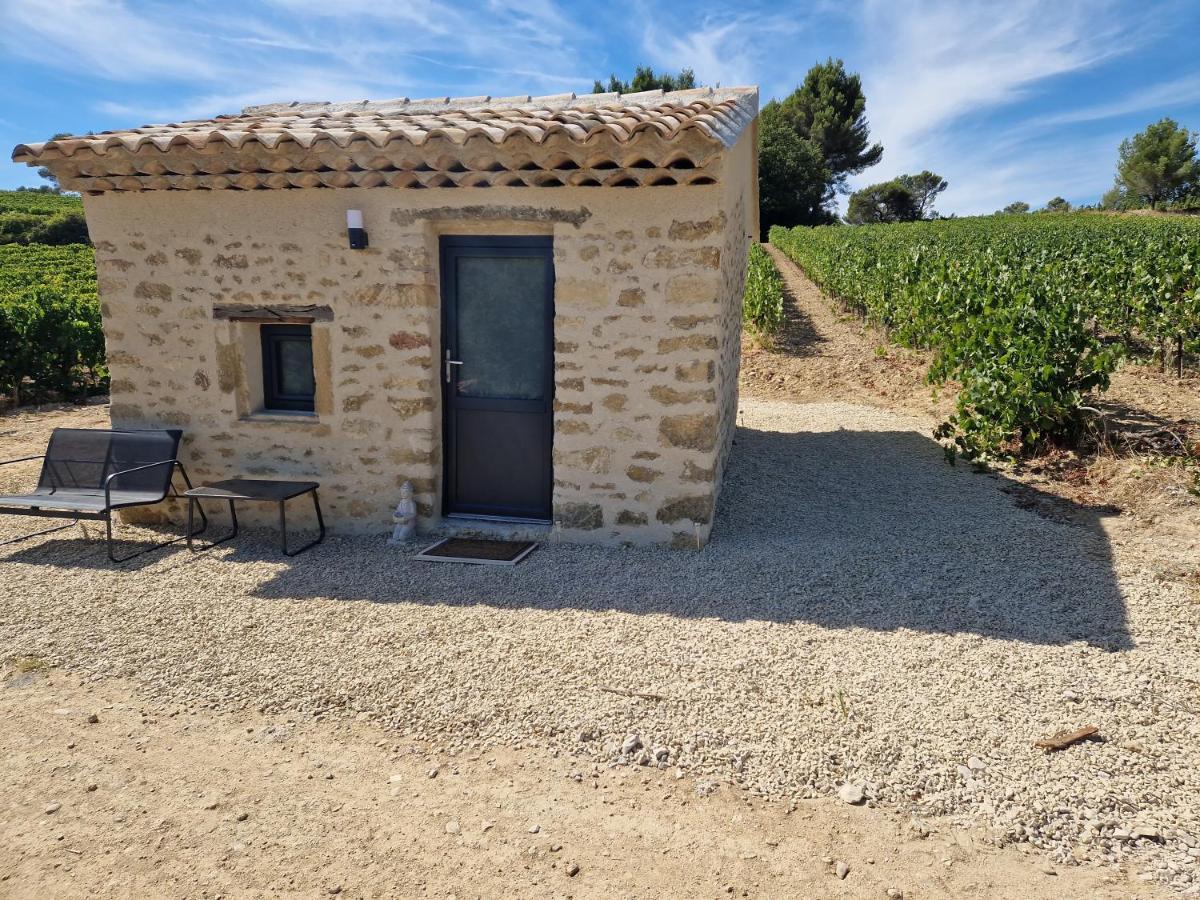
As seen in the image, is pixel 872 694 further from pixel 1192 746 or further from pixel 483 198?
pixel 483 198

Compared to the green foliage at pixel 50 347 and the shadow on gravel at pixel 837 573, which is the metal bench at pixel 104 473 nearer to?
the shadow on gravel at pixel 837 573

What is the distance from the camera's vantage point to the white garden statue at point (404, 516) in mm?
5223

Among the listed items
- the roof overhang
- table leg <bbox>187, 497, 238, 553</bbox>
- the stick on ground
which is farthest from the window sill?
the stick on ground

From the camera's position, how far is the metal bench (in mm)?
5039

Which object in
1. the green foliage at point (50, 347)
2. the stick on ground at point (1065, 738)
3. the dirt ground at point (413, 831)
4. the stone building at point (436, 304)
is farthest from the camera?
the green foliage at point (50, 347)

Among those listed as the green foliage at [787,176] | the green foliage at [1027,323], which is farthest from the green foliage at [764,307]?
the green foliage at [787,176]

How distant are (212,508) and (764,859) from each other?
4821 millimetres

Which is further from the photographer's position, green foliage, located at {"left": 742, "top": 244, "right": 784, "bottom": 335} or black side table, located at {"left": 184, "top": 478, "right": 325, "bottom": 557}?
green foliage, located at {"left": 742, "top": 244, "right": 784, "bottom": 335}

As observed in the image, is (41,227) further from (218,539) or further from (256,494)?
(256,494)

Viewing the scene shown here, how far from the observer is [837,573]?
180 inches

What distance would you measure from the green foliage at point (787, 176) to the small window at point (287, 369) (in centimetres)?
4472

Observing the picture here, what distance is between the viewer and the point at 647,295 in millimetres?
4758

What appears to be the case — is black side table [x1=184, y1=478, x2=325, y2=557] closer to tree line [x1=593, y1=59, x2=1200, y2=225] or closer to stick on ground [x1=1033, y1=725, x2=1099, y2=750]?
stick on ground [x1=1033, y1=725, x2=1099, y2=750]

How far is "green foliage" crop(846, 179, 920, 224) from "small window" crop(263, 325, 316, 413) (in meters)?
59.9
